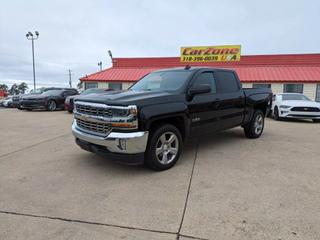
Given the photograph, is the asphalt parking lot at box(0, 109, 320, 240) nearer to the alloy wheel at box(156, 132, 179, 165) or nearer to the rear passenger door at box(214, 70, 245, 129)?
the alloy wheel at box(156, 132, 179, 165)

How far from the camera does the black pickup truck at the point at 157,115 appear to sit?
397cm

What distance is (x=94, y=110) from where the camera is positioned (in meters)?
4.31

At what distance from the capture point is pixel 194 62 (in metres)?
25.1

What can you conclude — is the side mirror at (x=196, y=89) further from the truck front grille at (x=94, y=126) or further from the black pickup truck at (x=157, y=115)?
the truck front grille at (x=94, y=126)

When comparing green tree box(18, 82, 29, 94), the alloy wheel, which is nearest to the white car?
the alloy wheel

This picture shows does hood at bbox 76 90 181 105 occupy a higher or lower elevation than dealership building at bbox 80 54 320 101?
lower

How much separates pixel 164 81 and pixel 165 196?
2.61 m

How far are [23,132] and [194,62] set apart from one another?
19737mm

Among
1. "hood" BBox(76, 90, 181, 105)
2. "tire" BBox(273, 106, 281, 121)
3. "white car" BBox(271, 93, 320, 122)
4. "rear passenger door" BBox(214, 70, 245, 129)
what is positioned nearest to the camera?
"hood" BBox(76, 90, 181, 105)

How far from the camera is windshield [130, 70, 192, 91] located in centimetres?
499

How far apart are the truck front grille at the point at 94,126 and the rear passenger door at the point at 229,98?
2.63 m

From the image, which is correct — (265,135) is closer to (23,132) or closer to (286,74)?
(23,132)

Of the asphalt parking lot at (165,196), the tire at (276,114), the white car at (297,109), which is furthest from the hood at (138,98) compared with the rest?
the tire at (276,114)

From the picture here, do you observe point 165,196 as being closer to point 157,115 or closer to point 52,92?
point 157,115
